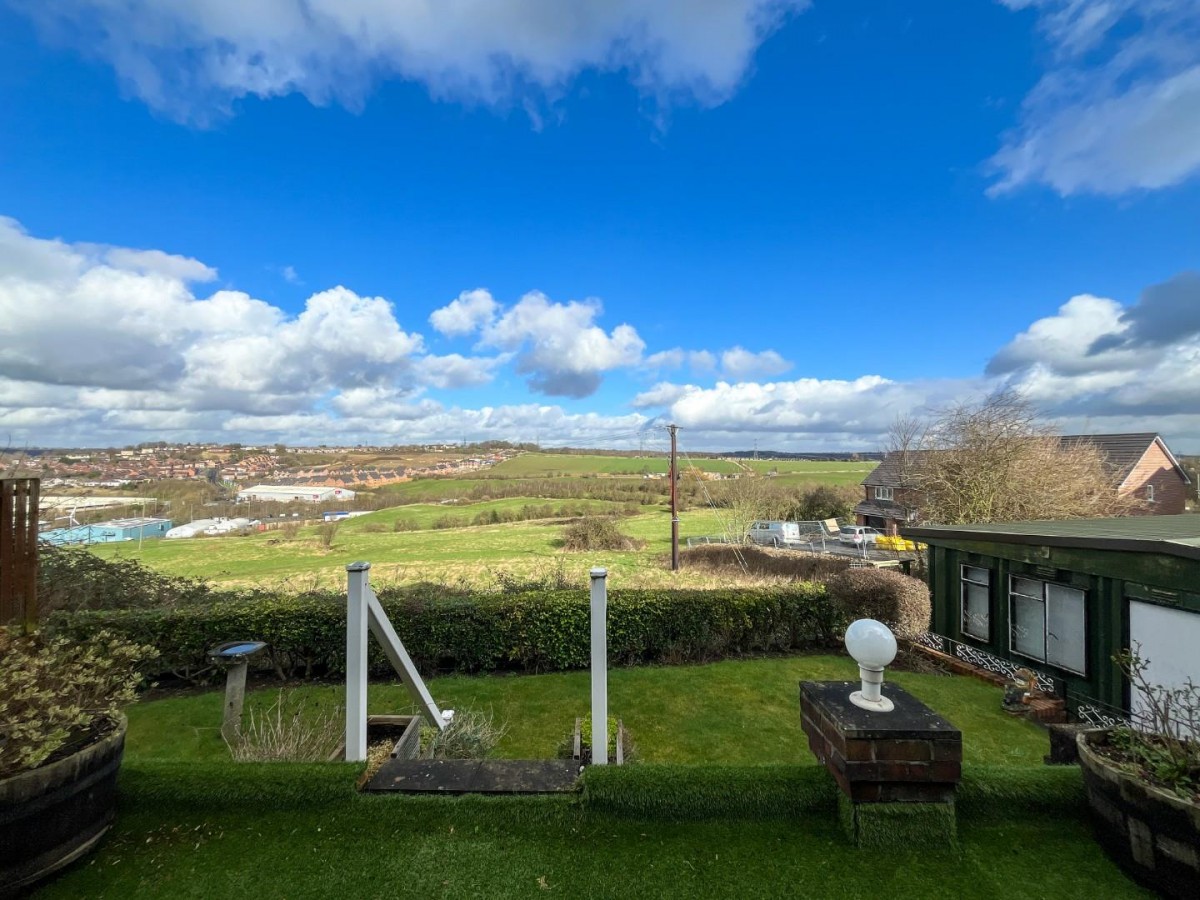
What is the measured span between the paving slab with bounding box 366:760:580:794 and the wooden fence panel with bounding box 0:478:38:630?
2.37m

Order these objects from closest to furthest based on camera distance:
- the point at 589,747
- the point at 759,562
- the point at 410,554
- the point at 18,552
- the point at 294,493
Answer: the point at 18,552 < the point at 589,747 < the point at 759,562 < the point at 410,554 < the point at 294,493

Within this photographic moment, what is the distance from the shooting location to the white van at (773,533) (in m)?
24.5

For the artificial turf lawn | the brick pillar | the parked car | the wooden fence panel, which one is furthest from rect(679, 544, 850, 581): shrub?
the wooden fence panel

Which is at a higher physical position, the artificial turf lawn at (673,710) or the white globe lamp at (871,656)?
the white globe lamp at (871,656)

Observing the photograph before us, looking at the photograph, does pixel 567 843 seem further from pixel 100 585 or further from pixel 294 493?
pixel 294 493

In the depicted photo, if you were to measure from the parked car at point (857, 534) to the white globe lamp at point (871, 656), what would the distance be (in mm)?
24571

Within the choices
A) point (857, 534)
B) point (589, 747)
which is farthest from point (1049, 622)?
point (857, 534)

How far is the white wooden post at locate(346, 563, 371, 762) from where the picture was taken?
2.58m

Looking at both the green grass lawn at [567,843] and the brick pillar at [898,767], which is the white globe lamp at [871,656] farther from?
the green grass lawn at [567,843]

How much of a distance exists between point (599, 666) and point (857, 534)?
90.4 ft

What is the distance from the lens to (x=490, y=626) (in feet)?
23.8

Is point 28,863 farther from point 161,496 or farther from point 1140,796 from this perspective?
point 161,496

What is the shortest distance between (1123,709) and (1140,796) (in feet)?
19.2

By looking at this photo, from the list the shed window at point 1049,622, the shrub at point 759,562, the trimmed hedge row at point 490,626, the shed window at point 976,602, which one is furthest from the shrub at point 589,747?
the shrub at point 759,562
